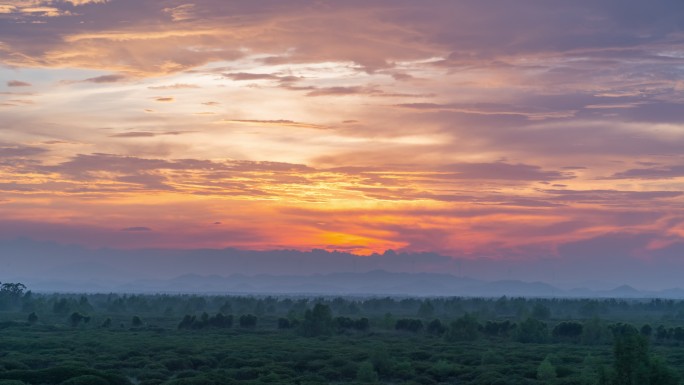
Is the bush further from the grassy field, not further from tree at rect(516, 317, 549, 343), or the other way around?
tree at rect(516, 317, 549, 343)

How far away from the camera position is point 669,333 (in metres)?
128

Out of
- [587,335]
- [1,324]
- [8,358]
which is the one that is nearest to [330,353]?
[8,358]

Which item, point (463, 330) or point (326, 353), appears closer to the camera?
point (326, 353)

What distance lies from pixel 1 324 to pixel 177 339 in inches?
1762

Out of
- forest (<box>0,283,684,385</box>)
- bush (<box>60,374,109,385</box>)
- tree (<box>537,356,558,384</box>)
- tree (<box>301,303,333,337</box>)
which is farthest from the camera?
tree (<box>301,303,333,337</box>)

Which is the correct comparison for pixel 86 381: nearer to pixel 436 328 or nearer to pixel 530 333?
pixel 530 333

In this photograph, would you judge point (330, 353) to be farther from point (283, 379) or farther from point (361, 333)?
point (361, 333)

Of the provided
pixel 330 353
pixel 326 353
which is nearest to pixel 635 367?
pixel 330 353

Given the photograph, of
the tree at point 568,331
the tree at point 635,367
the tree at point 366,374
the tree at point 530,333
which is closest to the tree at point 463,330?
the tree at point 530,333

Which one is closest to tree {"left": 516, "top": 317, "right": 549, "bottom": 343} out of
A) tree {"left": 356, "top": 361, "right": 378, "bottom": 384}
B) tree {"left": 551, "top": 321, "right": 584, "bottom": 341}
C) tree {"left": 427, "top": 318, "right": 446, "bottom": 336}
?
tree {"left": 551, "top": 321, "right": 584, "bottom": 341}

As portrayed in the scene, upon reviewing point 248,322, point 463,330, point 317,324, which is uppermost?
point 248,322

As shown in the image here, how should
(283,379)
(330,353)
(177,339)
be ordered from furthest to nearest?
(177,339), (330,353), (283,379)

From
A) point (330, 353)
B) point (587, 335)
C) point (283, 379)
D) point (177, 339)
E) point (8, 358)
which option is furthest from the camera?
point (587, 335)

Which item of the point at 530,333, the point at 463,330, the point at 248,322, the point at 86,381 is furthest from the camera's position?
the point at 248,322
